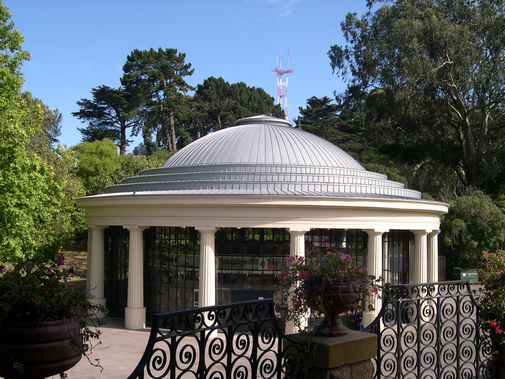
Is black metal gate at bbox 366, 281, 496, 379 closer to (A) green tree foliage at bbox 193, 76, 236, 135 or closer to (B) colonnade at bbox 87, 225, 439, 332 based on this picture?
(B) colonnade at bbox 87, 225, 439, 332

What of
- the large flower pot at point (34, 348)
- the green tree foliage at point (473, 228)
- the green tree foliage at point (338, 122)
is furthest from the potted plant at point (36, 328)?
the green tree foliage at point (338, 122)

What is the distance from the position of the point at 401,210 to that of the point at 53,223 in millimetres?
25513

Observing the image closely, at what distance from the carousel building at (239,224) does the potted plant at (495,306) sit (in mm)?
11411

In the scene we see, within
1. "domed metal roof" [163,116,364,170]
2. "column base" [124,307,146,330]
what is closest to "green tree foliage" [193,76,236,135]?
"domed metal roof" [163,116,364,170]

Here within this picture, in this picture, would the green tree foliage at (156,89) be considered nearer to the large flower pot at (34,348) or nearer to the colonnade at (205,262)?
the colonnade at (205,262)

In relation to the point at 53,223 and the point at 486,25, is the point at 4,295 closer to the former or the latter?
the point at 53,223

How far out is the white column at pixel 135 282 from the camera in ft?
76.4

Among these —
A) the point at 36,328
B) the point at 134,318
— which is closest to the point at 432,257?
the point at 134,318

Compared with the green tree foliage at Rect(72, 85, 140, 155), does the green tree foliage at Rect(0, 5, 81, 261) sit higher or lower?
lower

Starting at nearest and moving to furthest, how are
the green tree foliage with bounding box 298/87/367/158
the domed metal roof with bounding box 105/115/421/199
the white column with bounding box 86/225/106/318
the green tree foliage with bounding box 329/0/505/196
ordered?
1. the domed metal roof with bounding box 105/115/421/199
2. the white column with bounding box 86/225/106/318
3. the green tree foliage with bounding box 329/0/505/196
4. the green tree foliage with bounding box 298/87/367/158

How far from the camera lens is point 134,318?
23.4 metres

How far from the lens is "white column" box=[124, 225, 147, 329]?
23297mm

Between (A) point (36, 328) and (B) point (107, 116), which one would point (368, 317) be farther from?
(B) point (107, 116)

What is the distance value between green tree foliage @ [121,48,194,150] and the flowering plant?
66.1 m
